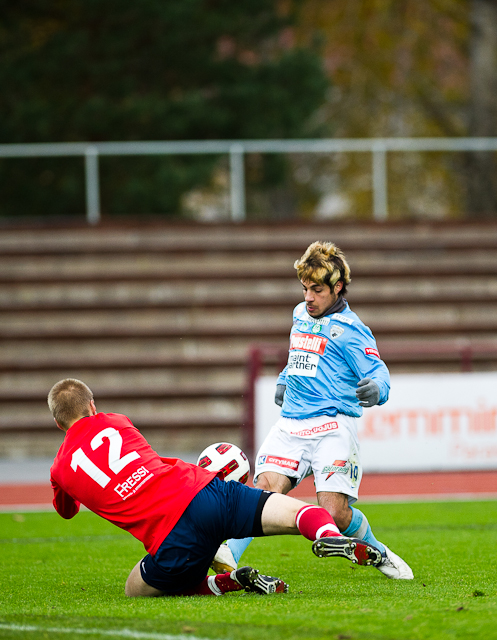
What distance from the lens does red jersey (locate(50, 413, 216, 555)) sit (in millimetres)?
4699

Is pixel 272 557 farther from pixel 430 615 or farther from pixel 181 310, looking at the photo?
pixel 181 310

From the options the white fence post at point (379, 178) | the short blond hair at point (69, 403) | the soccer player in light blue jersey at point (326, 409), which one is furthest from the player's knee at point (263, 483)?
the white fence post at point (379, 178)

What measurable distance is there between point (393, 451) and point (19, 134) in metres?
11.8

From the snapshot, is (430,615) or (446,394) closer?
(430,615)

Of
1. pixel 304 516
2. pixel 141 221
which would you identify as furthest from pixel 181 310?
pixel 304 516

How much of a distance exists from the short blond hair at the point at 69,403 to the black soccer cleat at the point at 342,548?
1371mm

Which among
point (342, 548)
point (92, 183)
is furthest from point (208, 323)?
point (342, 548)

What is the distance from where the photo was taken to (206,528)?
15.3 feet

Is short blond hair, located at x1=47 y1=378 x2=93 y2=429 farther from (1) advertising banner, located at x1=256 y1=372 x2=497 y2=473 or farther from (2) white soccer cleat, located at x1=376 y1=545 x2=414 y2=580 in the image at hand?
(1) advertising banner, located at x1=256 y1=372 x2=497 y2=473

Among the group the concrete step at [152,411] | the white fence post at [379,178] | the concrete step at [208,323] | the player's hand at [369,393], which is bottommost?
the concrete step at [152,411]

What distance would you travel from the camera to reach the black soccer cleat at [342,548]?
4.30m

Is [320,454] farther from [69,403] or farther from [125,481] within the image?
[69,403]

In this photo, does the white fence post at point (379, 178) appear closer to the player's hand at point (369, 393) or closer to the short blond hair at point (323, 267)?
the short blond hair at point (323, 267)

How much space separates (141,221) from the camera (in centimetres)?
1698
